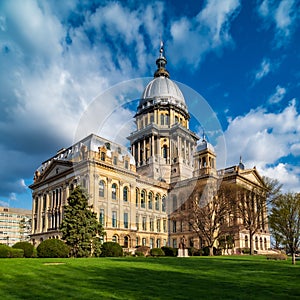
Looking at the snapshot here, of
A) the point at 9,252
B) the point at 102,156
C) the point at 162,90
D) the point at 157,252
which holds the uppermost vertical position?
the point at 162,90

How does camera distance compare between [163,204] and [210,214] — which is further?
[163,204]

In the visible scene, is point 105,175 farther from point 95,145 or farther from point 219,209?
A: point 219,209

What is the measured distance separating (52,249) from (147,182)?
36.7 meters

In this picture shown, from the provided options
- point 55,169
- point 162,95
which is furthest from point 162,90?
point 55,169

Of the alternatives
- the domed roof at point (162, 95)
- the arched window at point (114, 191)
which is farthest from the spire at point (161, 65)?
the arched window at point (114, 191)

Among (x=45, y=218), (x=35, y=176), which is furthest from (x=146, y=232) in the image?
(x=35, y=176)

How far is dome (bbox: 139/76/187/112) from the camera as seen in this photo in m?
85.1

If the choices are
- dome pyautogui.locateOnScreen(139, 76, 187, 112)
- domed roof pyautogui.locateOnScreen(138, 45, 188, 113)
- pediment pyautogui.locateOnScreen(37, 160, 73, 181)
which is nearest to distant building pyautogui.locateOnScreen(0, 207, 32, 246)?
pediment pyautogui.locateOnScreen(37, 160, 73, 181)

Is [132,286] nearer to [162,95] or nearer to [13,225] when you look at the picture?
[162,95]

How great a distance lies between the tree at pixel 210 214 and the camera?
160 ft

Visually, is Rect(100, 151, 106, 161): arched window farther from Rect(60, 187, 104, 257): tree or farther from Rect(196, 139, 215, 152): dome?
Rect(196, 139, 215, 152): dome

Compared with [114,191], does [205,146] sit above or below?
above

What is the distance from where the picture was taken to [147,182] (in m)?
66.5

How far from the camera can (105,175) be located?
57156 mm
